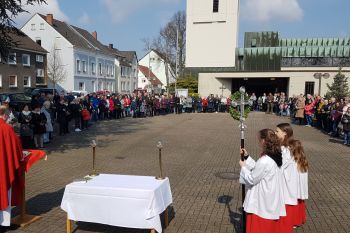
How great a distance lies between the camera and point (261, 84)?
163 ft

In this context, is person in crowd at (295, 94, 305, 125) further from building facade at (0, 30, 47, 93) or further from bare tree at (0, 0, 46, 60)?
building facade at (0, 30, 47, 93)

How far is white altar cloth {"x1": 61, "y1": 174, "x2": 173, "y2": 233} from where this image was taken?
5.20 metres

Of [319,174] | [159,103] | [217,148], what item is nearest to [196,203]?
[319,174]

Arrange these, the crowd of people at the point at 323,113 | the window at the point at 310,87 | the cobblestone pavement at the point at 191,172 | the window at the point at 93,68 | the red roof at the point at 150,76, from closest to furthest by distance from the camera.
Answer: the cobblestone pavement at the point at 191,172
the crowd of people at the point at 323,113
the window at the point at 310,87
the window at the point at 93,68
the red roof at the point at 150,76

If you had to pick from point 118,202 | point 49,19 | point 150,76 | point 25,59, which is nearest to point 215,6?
point 25,59

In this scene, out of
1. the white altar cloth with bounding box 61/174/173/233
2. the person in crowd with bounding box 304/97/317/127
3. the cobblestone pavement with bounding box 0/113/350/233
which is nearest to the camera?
the white altar cloth with bounding box 61/174/173/233

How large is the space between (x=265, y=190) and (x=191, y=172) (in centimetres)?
554

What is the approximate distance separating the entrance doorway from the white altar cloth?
42348mm

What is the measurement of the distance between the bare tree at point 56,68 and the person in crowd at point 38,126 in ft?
128

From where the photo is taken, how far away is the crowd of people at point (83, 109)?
13148 mm

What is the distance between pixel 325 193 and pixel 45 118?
10013 mm

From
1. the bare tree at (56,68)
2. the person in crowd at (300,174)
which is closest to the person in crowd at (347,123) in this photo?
the person in crowd at (300,174)

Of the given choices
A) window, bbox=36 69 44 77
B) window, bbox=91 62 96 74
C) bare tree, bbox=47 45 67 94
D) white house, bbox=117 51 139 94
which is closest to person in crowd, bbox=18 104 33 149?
bare tree, bbox=47 45 67 94

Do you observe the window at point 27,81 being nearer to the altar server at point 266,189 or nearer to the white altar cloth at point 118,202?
the white altar cloth at point 118,202
